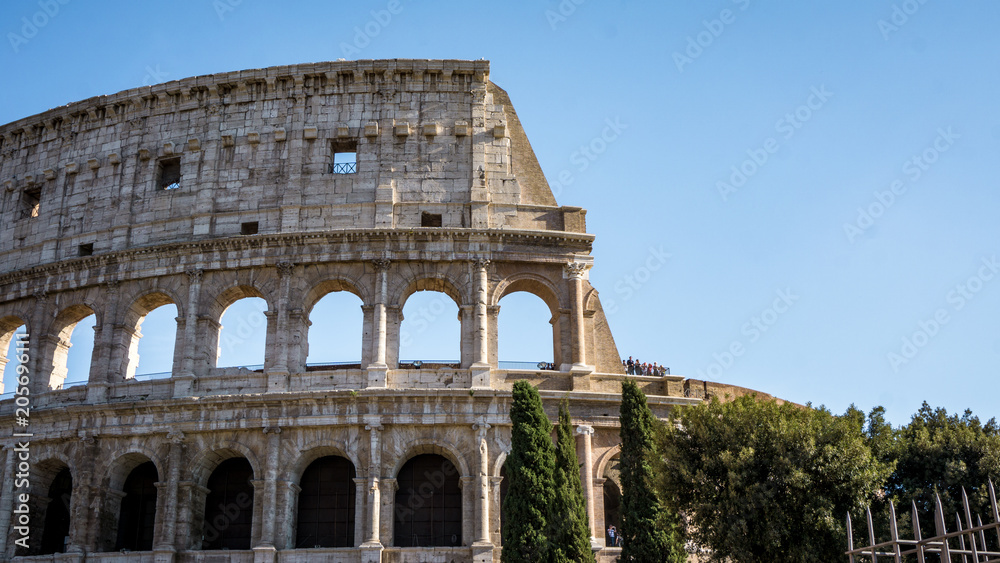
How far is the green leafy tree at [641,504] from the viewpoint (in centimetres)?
2155

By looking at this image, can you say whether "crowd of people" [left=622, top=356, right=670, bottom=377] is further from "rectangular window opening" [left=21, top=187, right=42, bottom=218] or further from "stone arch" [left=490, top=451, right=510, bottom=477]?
"rectangular window opening" [left=21, top=187, right=42, bottom=218]

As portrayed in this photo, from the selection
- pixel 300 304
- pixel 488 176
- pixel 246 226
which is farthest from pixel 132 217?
pixel 488 176

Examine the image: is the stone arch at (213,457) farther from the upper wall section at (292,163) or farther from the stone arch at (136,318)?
the upper wall section at (292,163)

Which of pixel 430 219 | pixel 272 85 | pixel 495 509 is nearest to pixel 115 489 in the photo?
pixel 495 509

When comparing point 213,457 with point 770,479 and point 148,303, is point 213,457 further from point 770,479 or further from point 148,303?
point 770,479

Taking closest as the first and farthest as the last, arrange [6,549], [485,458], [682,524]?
[682,524] → [485,458] → [6,549]

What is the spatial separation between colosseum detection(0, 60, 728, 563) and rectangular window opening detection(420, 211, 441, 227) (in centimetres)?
7

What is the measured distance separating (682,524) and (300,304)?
13530 millimetres

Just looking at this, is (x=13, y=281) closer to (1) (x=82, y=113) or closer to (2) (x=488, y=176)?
(1) (x=82, y=113)

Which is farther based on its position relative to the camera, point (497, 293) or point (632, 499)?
point (497, 293)

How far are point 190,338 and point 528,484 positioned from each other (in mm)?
12596

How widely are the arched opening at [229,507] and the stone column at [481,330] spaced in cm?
752

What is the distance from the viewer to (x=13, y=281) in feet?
103

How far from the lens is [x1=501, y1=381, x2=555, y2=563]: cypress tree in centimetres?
2114
